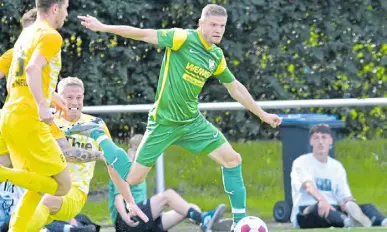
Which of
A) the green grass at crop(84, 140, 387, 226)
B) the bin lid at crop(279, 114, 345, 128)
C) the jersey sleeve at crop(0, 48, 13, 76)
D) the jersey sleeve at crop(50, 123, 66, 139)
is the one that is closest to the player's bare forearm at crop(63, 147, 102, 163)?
the jersey sleeve at crop(50, 123, 66, 139)

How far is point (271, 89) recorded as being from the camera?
15.3 metres

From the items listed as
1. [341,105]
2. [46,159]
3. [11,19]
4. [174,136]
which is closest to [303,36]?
[341,105]

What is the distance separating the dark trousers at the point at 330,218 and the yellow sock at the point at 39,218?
10.3ft

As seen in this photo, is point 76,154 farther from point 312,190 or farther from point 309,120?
point 309,120

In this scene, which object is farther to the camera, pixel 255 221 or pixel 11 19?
pixel 11 19

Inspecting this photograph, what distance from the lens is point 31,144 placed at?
28.6ft

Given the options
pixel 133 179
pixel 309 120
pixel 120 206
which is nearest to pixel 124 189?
pixel 133 179

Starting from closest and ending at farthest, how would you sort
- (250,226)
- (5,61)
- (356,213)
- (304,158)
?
(5,61) → (250,226) → (356,213) → (304,158)

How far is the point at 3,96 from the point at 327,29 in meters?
4.01

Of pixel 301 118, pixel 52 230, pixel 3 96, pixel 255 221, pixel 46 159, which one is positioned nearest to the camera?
pixel 46 159

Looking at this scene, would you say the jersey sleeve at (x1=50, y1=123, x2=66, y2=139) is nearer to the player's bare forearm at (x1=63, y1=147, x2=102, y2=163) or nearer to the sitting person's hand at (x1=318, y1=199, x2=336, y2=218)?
the player's bare forearm at (x1=63, y1=147, x2=102, y2=163)

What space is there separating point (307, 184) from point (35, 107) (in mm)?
4243

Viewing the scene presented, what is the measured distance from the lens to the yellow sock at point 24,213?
9047 millimetres

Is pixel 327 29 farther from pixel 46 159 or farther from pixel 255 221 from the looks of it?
pixel 46 159
